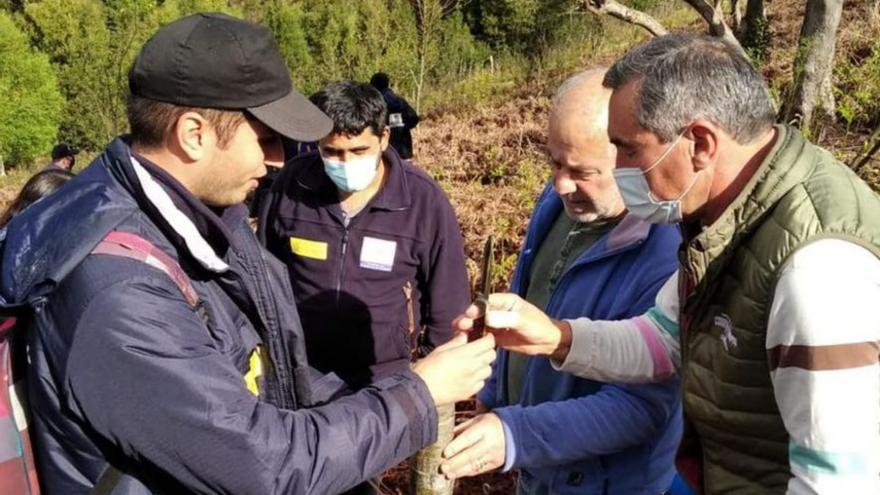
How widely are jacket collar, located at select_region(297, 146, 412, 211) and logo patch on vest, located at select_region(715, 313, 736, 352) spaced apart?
81.2 inches

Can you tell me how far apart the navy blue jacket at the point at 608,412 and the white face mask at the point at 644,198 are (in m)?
0.25

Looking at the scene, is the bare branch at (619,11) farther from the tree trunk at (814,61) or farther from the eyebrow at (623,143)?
the eyebrow at (623,143)

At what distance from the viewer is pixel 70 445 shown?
1364mm

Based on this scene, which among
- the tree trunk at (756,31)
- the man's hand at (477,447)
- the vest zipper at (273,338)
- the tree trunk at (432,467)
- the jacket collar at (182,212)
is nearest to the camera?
the jacket collar at (182,212)

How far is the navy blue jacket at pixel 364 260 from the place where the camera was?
334cm

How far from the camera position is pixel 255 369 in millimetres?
1883

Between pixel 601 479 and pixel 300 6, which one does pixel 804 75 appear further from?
pixel 300 6

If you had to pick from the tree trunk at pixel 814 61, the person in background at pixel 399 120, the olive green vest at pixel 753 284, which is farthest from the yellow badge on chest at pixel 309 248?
the tree trunk at pixel 814 61

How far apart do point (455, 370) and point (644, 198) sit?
60 centimetres

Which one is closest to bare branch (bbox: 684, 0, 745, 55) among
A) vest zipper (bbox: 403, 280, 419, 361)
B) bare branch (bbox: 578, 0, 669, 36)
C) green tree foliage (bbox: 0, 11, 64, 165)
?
bare branch (bbox: 578, 0, 669, 36)

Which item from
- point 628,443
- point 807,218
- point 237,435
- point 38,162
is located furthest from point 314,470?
point 38,162

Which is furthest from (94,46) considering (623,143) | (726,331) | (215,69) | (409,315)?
(726,331)

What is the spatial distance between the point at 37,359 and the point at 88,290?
7.0 inches

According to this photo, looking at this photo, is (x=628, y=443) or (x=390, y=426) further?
(x=628, y=443)
